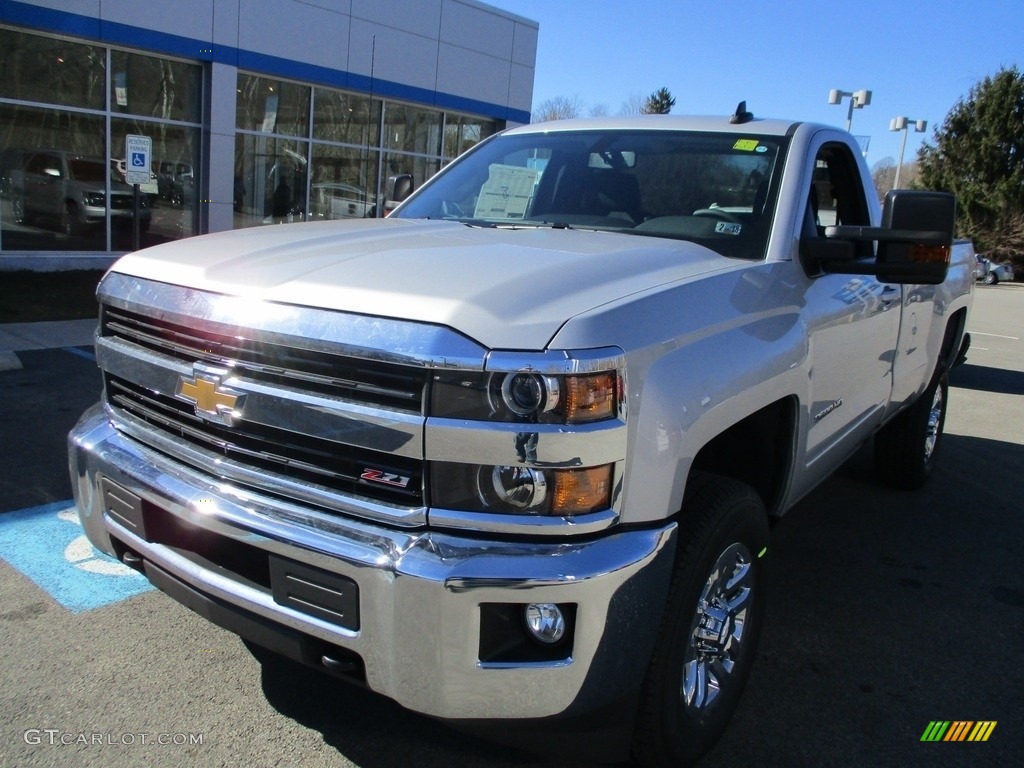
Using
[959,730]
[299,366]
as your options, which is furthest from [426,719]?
[959,730]

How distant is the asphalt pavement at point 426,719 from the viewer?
263cm

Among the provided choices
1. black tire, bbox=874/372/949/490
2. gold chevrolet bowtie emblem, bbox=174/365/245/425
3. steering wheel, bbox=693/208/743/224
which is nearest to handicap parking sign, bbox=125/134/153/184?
black tire, bbox=874/372/949/490

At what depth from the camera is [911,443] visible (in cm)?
533

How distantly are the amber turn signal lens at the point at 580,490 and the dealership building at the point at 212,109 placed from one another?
441 inches

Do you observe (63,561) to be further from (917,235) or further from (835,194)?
(835,194)

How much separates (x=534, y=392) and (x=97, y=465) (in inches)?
59.0

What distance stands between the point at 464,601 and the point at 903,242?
1.88 metres

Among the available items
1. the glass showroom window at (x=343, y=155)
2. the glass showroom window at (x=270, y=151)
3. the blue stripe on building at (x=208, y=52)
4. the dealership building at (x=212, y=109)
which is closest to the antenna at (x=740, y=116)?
the blue stripe on building at (x=208, y=52)

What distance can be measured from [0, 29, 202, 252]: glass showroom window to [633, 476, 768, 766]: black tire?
13.3 meters

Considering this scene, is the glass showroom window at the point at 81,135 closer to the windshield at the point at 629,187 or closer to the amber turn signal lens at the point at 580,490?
the windshield at the point at 629,187

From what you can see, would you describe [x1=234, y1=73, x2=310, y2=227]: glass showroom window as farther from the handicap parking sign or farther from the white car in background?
the white car in background

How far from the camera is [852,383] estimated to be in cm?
355

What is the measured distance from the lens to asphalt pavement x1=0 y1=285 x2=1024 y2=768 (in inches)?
104

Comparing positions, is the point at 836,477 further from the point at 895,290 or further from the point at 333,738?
the point at 333,738
